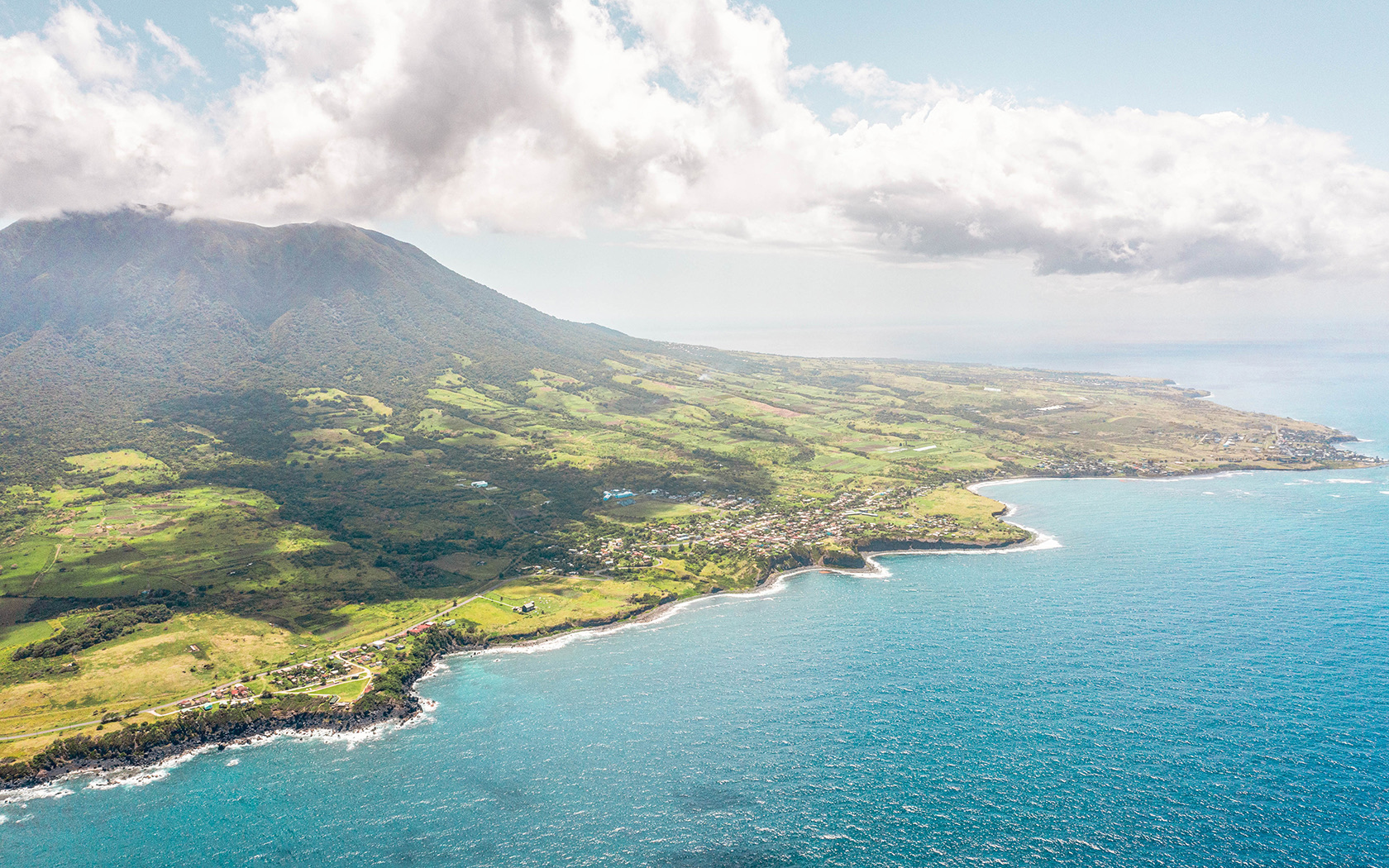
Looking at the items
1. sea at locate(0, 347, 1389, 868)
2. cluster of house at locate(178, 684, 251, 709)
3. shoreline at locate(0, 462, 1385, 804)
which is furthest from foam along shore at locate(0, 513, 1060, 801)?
cluster of house at locate(178, 684, 251, 709)

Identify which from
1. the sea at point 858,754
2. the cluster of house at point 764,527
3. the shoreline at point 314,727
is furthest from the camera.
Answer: the cluster of house at point 764,527

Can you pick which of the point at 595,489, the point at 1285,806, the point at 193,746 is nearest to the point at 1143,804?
the point at 1285,806

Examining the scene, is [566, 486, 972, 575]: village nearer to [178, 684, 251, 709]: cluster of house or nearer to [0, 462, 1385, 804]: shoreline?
[0, 462, 1385, 804]: shoreline

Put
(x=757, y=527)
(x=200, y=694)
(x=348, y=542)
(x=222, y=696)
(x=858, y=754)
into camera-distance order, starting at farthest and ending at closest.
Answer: (x=757, y=527), (x=348, y=542), (x=200, y=694), (x=222, y=696), (x=858, y=754)

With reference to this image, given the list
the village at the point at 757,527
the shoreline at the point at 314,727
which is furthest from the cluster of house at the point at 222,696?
the village at the point at 757,527

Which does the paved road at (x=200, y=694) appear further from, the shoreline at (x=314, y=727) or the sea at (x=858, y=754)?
the sea at (x=858, y=754)

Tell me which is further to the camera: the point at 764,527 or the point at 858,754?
the point at 764,527

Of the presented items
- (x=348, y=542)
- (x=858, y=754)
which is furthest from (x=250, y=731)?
(x=858, y=754)

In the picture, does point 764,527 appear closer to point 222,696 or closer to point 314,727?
point 314,727

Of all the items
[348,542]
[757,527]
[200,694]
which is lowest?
[200,694]

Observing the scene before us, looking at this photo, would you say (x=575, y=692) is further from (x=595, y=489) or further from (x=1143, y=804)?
(x=595, y=489)
